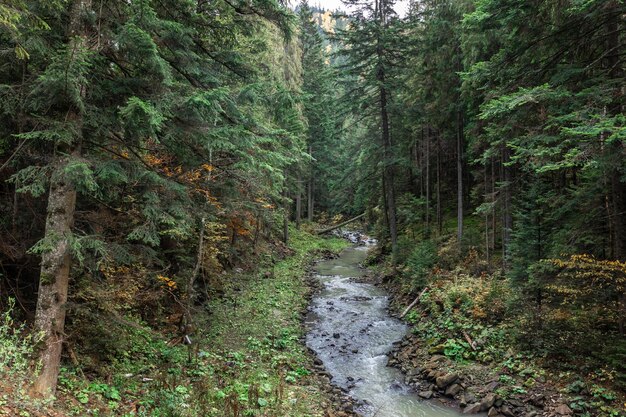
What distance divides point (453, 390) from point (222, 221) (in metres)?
9.28

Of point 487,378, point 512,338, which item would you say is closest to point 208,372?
point 487,378

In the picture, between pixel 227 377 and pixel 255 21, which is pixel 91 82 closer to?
pixel 255 21

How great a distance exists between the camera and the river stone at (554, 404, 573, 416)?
7.83 metres

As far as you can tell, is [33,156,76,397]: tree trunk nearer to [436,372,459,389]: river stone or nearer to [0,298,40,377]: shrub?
[0,298,40,377]: shrub

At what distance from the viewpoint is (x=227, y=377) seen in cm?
889

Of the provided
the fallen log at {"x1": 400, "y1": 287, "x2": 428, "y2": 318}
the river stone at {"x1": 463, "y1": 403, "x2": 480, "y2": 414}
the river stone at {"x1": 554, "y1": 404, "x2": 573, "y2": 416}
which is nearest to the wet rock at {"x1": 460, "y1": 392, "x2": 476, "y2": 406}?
the river stone at {"x1": 463, "y1": 403, "x2": 480, "y2": 414}

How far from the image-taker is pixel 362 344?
13.2m

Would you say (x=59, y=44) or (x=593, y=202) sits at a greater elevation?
(x=59, y=44)

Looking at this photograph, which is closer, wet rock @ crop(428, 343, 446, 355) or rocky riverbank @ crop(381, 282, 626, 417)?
rocky riverbank @ crop(381, 282, 626, 417)

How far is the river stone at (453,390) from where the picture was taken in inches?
375

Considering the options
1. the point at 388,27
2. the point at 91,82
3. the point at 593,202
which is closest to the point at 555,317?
the point at 593,202

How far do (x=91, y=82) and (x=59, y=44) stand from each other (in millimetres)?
663

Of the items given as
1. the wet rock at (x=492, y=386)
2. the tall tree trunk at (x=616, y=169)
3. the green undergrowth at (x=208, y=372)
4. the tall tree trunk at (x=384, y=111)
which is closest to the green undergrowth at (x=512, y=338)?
the wet rock at (x=492, y=386)

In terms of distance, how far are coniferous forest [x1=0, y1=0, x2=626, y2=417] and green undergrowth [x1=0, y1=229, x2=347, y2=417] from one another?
0.06 metres
